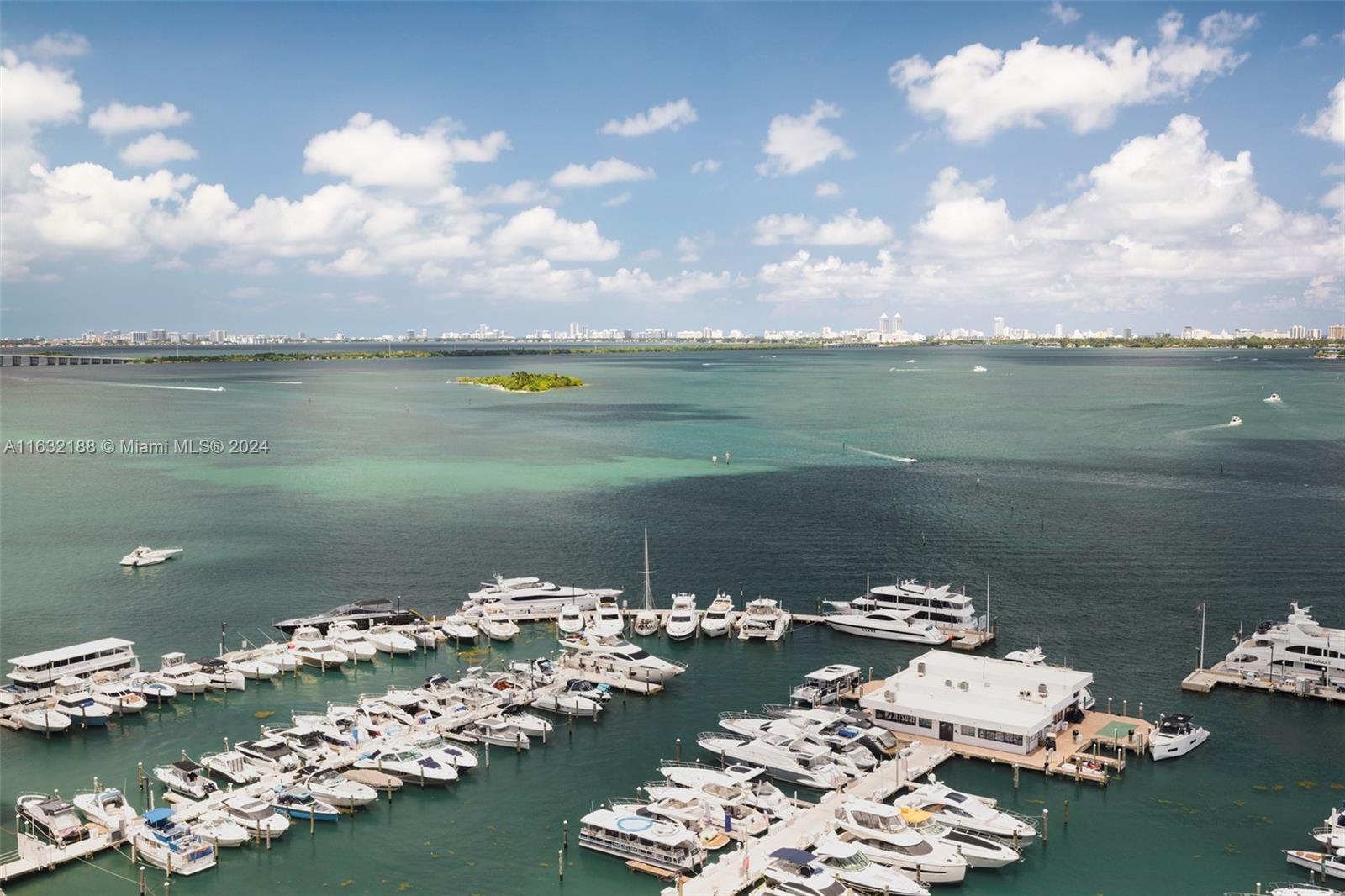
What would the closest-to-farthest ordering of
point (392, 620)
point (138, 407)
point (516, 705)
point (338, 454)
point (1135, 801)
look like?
point (1135, 801) < point (516, 705) < point (392, 620) < point (338, 454) < point (138, 407)

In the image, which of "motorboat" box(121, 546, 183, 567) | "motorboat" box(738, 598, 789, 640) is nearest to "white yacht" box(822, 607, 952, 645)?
"motorboat" box(738, 598, 789, 640)

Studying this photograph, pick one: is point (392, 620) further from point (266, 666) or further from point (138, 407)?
point (138, 407)

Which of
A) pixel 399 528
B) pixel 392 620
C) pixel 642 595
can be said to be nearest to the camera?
pixel 392 620

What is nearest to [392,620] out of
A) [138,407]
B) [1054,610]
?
[1054,610]

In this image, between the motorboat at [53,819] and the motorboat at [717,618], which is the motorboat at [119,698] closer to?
the motorboat at [53,819]

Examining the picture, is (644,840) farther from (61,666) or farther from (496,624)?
(61,666)
